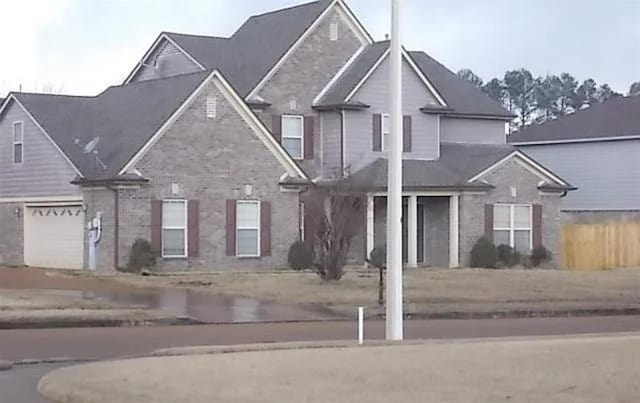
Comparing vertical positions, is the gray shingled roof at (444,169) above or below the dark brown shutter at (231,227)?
above

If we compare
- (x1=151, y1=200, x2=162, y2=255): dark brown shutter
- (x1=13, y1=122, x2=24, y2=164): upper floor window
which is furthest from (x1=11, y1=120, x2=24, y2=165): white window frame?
(x1=151, y1=200, x2=162, y2=255): dark brown shutter

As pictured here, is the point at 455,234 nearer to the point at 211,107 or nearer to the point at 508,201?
the point at 508,201

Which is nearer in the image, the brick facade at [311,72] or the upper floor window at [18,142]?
the upper floor window at [18,142]

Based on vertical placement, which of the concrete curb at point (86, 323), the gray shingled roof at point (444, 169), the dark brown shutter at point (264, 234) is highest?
the gray shingled roof at point (444, 169)

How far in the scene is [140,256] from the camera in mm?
41500

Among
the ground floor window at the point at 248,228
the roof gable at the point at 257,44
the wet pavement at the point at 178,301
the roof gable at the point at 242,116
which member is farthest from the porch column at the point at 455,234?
the wet pavement at the point at 178,301

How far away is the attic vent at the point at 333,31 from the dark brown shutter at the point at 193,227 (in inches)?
398

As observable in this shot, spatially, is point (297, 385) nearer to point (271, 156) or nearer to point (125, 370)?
point (125, 370)

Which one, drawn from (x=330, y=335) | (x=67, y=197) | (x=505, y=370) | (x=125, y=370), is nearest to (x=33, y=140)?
(x=67, y=197)

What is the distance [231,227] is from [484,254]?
31.3 ft

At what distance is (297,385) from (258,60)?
36.0 meters

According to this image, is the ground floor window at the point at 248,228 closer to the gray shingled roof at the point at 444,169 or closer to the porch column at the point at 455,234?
the gray shingled roof at the point at 444,169

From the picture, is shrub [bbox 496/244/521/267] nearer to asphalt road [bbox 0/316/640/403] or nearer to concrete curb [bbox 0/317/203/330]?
asphalt road [bbox 0/316/640/403]

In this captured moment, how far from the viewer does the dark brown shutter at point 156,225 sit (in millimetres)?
42375
